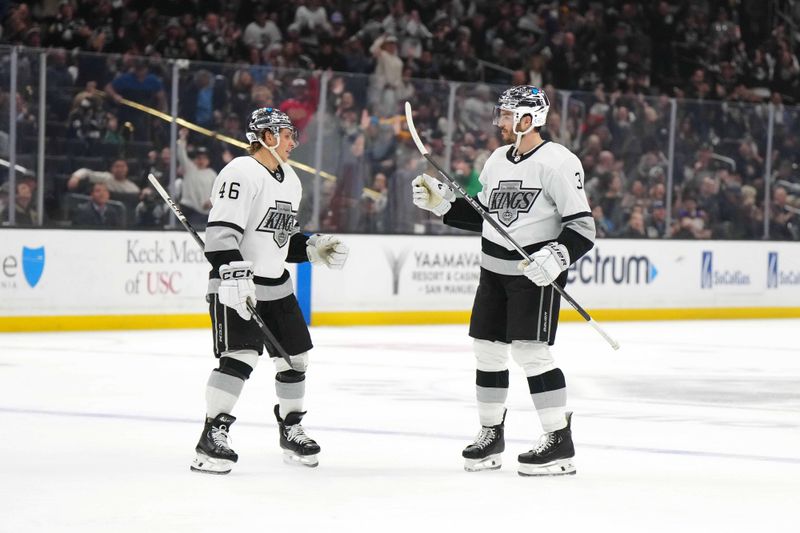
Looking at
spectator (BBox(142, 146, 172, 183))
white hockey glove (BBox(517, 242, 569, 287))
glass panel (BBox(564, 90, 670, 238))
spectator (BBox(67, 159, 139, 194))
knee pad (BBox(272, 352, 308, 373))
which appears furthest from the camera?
glass panel (BBox(564, 90, 670, 238))

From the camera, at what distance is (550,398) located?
5207 millimetres

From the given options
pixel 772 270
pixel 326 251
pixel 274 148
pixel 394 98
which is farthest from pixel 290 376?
pixel 772 270

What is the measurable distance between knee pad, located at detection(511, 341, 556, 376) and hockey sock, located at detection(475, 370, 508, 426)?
15cm

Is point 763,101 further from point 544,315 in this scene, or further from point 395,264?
point 544,315

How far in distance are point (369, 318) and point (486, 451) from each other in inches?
304

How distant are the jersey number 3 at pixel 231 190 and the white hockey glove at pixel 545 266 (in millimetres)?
1056

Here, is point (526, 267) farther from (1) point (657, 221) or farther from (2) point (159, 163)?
(1) point (657, 221)

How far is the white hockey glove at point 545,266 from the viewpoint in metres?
5.05

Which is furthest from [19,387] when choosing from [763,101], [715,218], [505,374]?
[763,101]

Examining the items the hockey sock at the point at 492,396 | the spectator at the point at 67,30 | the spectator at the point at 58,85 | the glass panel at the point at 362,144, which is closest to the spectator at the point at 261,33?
the glass panel at the point at 362,144

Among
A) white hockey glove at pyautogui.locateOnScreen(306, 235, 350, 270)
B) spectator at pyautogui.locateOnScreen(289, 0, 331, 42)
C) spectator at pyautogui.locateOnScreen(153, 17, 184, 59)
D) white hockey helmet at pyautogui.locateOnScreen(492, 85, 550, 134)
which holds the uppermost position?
spectator at pyautogui.locateOnScreen(289, 0, 331, 42)

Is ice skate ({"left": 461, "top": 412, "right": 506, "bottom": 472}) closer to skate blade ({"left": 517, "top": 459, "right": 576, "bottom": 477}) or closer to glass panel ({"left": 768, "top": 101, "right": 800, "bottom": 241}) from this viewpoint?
skate blade ({"left": 517, "top": 459, "right": 576, "bottom": 477})

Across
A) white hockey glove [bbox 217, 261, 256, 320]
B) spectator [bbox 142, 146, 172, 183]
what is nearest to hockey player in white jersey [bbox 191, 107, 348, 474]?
white hockey glove [bbox 217, 261, 256, 320]

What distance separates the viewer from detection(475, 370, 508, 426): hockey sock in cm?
536
